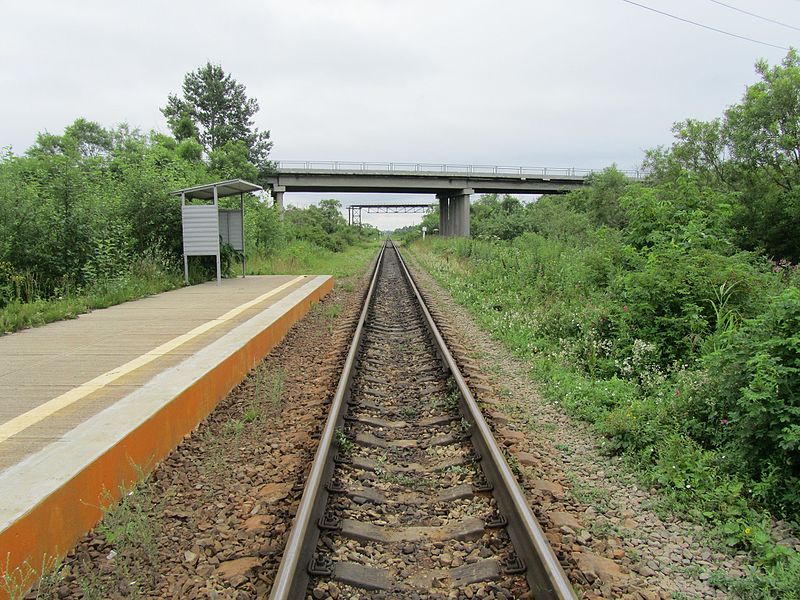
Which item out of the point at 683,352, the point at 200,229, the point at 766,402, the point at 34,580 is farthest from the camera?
the point at 200,229

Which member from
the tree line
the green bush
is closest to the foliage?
the green bush

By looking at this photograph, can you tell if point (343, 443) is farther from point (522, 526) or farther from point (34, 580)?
point (34, 580)

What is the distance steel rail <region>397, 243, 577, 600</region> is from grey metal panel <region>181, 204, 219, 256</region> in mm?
10596

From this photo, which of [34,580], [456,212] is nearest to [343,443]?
[34,580]

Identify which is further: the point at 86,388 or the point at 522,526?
the point at 86,388

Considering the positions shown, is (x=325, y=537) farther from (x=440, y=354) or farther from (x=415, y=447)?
(x=440, y=354)

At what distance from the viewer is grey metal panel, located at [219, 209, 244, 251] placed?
16.8m

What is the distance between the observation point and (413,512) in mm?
3770

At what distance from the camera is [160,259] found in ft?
46.7

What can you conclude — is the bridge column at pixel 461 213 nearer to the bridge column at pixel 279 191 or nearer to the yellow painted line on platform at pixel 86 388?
the bridge column at pixel 279 191

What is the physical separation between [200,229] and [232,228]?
3.05 meters

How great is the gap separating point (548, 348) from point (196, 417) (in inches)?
207

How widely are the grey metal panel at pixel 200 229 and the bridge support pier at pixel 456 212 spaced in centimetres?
3771

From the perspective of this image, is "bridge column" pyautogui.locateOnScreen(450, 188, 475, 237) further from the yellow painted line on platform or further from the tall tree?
the yellow painted line on platform
